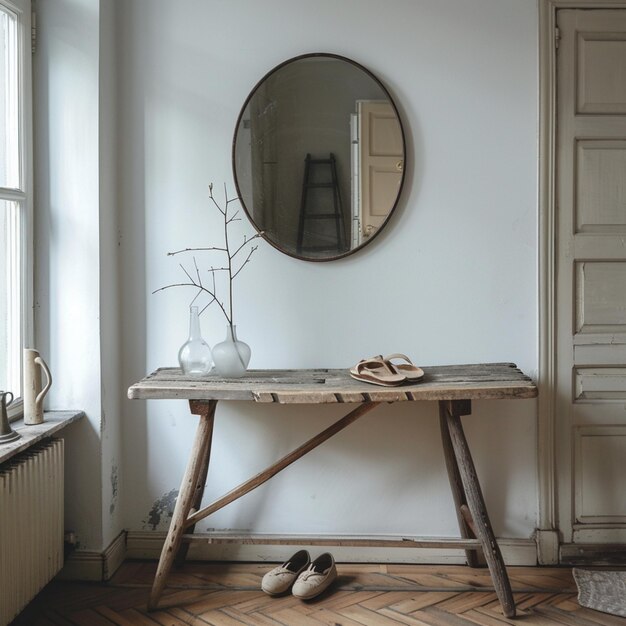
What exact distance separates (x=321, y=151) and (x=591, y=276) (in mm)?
1217

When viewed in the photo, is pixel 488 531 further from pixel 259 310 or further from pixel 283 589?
pixel 259 310

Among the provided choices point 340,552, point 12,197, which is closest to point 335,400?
point 340,552

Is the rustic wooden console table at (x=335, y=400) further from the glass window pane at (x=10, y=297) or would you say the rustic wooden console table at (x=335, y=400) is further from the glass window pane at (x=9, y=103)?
the glass window pane at (x=9, y=103)

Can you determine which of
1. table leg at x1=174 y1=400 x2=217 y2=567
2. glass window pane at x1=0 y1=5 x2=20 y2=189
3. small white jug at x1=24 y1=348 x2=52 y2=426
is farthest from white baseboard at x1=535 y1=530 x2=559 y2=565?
glass window pane at x1=0 y1=5 x2=20 y2=189

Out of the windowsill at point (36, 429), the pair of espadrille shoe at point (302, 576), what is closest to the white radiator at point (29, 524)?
the windowsill at point (36, 429)

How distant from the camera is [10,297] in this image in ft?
8.20

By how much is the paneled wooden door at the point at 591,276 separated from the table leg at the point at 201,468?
143cm

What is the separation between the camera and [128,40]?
2.77 metres

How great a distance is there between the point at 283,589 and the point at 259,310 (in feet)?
3.57

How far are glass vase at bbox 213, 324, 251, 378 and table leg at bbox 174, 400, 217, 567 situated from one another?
14 centimetres

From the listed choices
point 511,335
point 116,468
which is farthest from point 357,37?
Answer: point 116,468

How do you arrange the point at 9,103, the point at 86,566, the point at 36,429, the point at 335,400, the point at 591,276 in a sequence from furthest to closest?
the point at 591,276 → the point at 86,566 → the point at 9,103 → the point at 36,429 → the point at 335,400

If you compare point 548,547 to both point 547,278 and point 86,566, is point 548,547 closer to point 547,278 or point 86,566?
point 547,278

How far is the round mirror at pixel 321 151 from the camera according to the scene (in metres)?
2.72
